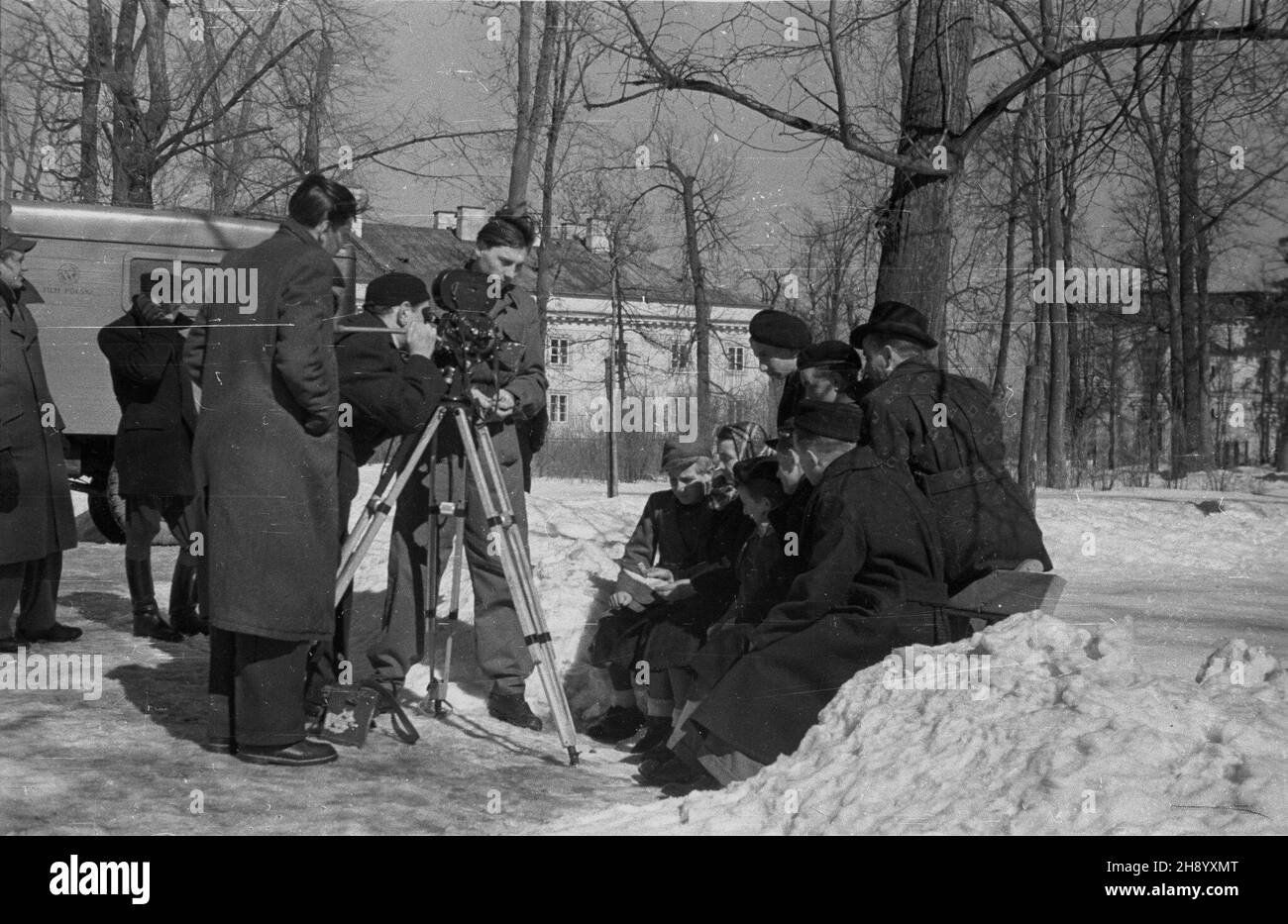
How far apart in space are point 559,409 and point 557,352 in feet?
1.16

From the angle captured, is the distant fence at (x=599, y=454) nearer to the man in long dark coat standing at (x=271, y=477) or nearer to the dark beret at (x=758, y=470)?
the dark beret at (x=758, y=470)

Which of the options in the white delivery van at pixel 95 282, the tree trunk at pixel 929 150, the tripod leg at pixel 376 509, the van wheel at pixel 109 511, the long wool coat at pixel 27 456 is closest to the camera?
the tripod leg at pixel 376 509

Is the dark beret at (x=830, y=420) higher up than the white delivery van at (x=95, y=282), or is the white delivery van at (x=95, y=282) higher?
the white delivery van at (x=95, y=282)

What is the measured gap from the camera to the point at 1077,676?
3.75 meters

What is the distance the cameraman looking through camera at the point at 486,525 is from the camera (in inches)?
213

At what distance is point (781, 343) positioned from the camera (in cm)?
571

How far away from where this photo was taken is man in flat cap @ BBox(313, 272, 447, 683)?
510 centimetres

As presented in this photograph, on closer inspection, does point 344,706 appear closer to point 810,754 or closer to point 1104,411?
point 810,754

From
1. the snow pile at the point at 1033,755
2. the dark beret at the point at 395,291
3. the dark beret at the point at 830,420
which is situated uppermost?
the dark beret at the point at 395,291

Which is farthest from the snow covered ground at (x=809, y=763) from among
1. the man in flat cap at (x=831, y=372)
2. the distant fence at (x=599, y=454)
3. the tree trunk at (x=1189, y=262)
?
the tree trunk at (x=1189, y=262)

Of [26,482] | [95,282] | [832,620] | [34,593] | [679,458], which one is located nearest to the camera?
[832,620]

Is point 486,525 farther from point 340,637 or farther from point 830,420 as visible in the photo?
Answer: point 830,420

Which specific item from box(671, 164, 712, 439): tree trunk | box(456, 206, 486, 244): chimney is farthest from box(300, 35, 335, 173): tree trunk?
box(671, 164, 712, 439): tree trunk

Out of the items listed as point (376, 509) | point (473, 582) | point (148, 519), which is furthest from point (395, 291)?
point (148, 519)
